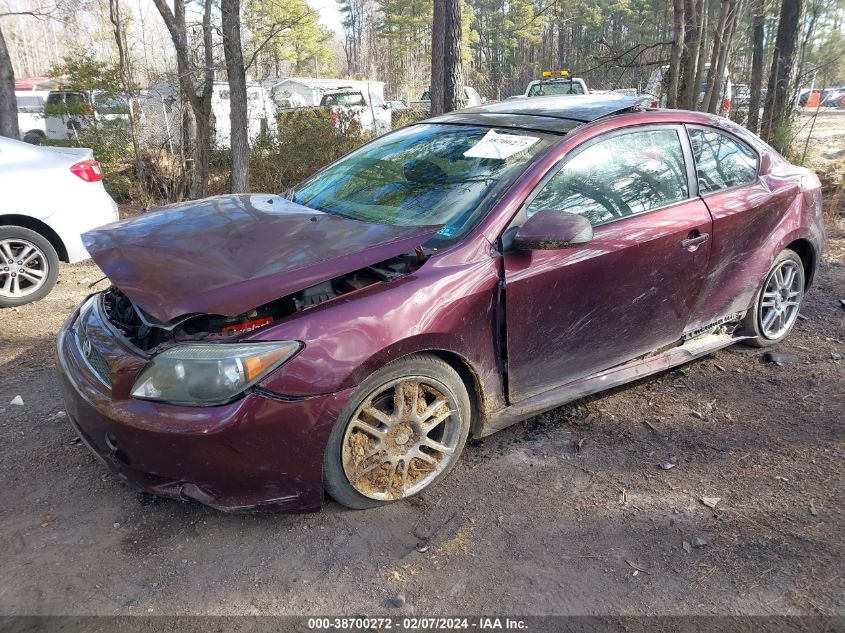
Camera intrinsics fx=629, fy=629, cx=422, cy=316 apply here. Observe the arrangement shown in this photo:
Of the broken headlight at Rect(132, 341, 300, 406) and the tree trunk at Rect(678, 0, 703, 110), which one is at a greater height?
the tree trunk at Rect(678, 0, 703, 110)

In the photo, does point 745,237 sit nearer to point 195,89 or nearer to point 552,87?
point 195,89

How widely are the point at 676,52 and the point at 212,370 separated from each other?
24.1ft

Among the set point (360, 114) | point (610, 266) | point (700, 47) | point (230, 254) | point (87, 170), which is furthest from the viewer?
point (360, 114)

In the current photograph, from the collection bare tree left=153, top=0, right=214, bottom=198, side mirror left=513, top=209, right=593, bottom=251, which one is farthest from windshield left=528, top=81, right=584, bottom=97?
side mirror left=513, top=209, right=593, bottom=251

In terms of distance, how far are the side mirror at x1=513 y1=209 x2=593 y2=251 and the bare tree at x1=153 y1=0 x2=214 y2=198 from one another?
658 cm

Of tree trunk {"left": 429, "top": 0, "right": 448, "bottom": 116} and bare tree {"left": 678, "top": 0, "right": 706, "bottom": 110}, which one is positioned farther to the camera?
tree trunk {"left": 429, "top": 0, "right": 448, "bottom": 116}

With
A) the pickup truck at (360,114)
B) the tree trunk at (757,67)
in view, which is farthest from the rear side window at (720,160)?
the pickup truck at (360,114)

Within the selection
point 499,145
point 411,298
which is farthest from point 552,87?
point 411,298

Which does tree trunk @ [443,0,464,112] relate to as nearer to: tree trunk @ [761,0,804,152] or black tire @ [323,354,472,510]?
tree trunk @ [761,0,804,152]

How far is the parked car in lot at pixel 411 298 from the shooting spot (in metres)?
2.38

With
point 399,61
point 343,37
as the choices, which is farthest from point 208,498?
point 343,37

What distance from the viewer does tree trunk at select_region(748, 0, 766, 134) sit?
10.0 meters

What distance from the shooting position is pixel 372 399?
2.59 m

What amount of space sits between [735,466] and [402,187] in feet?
7.28
